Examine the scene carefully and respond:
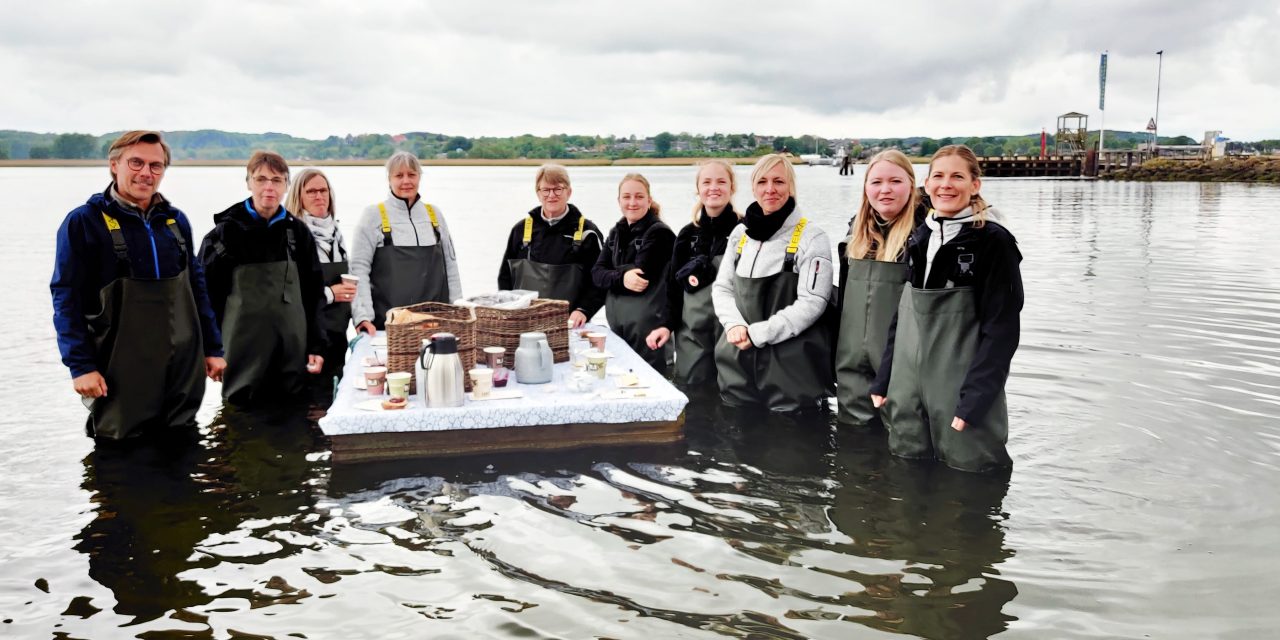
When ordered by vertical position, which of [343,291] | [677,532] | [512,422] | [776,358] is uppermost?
[343,291]

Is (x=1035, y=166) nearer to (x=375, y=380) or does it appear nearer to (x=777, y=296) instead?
(x=777, y=296)

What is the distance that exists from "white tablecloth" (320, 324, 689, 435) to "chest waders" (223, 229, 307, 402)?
90 centimetres

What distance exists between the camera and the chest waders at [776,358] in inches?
212

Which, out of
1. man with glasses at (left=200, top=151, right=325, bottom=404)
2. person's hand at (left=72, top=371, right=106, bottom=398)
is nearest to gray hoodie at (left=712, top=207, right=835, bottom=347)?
man with glasses at (left=200, top=151, right=325, bottom=404)

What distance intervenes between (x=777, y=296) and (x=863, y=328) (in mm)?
644

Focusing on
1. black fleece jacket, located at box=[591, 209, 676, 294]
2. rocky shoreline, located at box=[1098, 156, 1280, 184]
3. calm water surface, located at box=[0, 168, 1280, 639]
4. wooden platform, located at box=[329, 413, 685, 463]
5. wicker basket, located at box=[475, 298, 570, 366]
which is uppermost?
Result: rocky shoreline, located at box=[1098, 156, 1280, 184]

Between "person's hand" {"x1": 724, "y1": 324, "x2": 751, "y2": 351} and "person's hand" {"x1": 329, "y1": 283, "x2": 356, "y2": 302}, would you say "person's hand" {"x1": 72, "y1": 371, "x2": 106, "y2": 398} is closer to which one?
"person's hand" {"x1": 329, "y1": 283, "x2": 356, "y2": 302}

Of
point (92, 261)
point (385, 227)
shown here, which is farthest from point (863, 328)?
point (92, 261)

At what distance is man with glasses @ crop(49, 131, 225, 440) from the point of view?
4418 mm

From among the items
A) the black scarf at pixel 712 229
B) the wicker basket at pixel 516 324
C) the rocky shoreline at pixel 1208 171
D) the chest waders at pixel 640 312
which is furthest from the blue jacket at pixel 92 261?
the rocky shoreline at pixel 1208 171

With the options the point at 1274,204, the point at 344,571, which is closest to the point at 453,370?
the point at 344,571

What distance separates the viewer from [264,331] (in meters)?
5.62

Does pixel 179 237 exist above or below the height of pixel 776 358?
above

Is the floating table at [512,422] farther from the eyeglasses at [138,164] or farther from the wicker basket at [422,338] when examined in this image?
the eyeglasses at [138,164]
